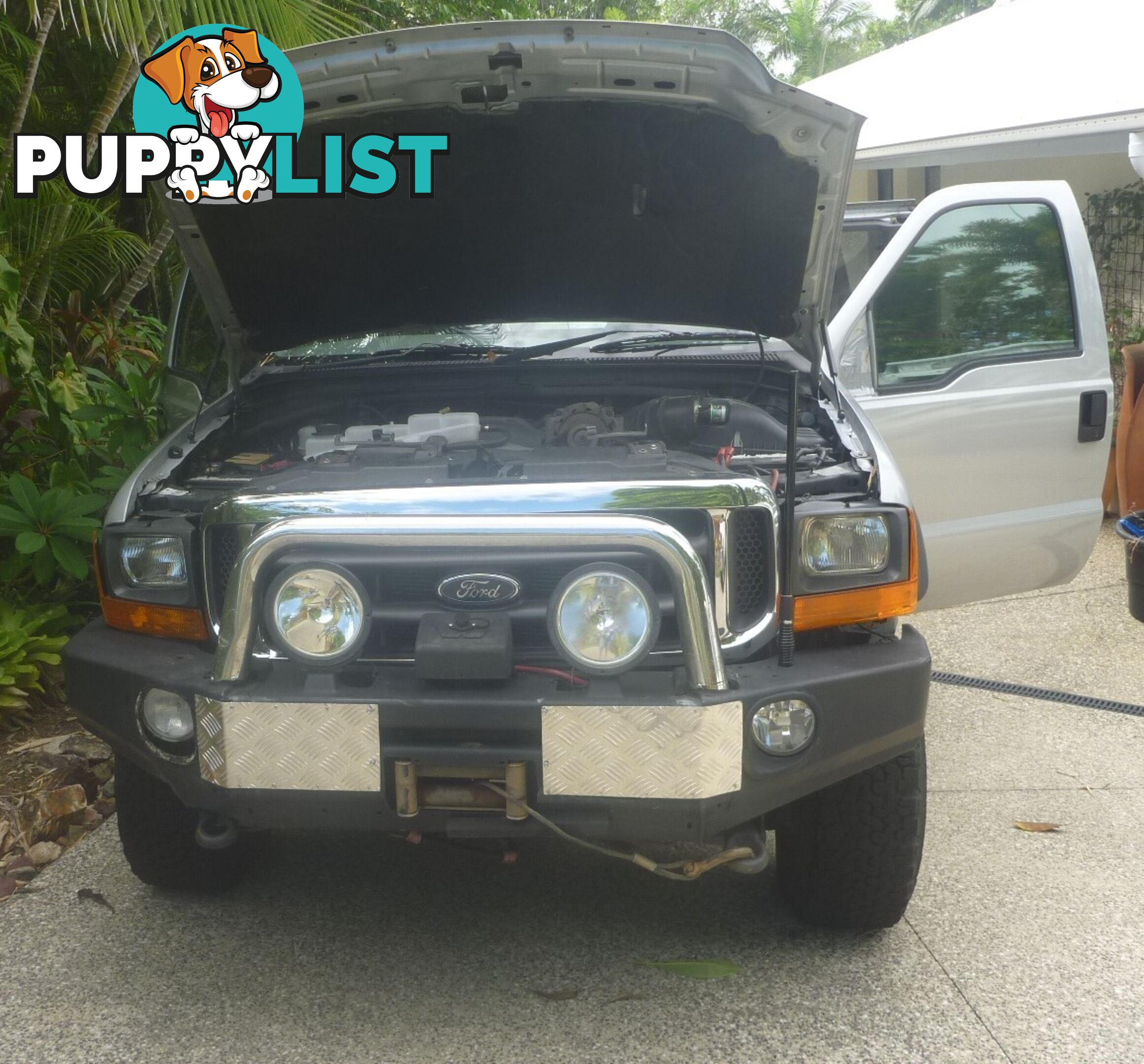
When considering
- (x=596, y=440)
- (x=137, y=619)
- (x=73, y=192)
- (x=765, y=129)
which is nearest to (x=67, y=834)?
(x=137, y=619)

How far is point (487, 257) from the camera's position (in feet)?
12.4

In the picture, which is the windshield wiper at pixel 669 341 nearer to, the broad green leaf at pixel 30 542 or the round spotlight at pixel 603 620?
the round spotlight at pixel 603 620

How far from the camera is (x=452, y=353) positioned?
3.87m

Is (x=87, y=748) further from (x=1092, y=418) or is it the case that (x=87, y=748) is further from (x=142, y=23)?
(x=1092, y=418)

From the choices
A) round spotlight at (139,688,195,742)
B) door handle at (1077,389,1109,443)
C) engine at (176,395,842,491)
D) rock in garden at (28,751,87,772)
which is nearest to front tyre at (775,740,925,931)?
engine at (176,395,842,491)

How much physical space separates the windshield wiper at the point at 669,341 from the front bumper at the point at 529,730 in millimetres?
1408

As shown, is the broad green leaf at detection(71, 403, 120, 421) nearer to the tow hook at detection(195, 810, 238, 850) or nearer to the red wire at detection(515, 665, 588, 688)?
the tow hook at detection(195, 810, 238, 850)

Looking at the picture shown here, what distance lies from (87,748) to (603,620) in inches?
99.8

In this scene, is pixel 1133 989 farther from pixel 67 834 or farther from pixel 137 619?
pixel 67 834

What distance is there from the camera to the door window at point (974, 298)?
4.17 meters

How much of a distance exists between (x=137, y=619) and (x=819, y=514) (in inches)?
60.2

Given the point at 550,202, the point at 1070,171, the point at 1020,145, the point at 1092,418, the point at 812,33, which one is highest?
the point at 812,33

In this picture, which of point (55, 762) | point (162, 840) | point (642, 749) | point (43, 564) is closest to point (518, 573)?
point (642, 749)

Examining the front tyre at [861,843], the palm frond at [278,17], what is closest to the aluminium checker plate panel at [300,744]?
the front tyre at [861,843]
